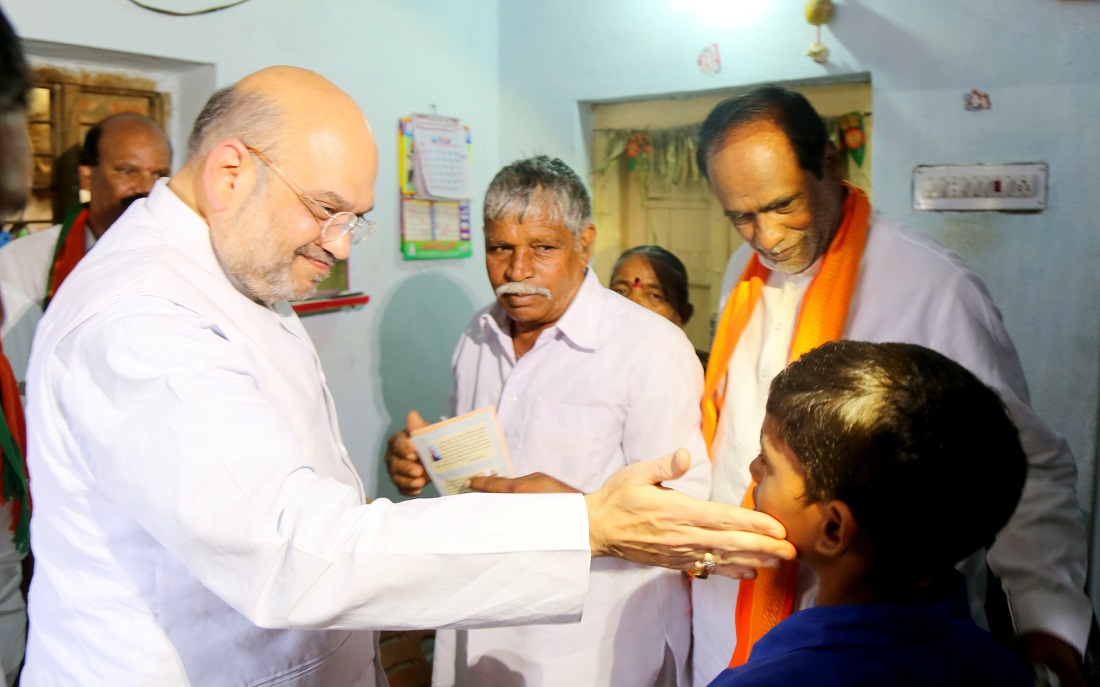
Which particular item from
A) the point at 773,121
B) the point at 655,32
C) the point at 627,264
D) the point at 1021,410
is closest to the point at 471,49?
the point at 655,32

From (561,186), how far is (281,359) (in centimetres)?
92

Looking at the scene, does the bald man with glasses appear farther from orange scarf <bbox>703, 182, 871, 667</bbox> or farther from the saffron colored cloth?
orange scarf <bbox>703, 182, 871, 667</bbox>

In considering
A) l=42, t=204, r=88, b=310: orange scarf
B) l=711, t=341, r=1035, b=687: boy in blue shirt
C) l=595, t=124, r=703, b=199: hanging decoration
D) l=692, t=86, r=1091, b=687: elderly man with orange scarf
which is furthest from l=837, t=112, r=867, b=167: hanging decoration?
l=42, t=204, r=88, b=310: orange scarf

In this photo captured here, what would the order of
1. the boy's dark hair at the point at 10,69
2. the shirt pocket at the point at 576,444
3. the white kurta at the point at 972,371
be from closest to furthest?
1. the boy's dark hair at the point at 10,69
2. the white kurta at the point at 972,371
3. the shirt pocket at the point at 576,444

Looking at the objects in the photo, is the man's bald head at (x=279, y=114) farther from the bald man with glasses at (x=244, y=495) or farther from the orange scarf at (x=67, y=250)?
the orange scarf at (x=67, y=250)

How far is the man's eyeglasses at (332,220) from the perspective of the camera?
1.37 meters

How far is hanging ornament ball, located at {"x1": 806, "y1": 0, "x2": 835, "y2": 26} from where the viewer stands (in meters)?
3.07

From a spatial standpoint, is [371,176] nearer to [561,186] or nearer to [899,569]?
[561,186]

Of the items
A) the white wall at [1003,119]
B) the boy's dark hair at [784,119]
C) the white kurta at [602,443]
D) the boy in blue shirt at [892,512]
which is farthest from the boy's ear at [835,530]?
the white wall at [1003,119]

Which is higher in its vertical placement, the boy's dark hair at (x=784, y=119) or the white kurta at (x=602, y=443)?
the boy's dark hair at (x=784, y=119)

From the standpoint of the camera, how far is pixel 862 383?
1.21m

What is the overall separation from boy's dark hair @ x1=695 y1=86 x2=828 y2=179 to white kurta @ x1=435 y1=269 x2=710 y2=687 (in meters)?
0.53

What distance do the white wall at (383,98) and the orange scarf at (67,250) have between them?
0.63 metres

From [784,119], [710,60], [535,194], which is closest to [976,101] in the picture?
[710,60]
